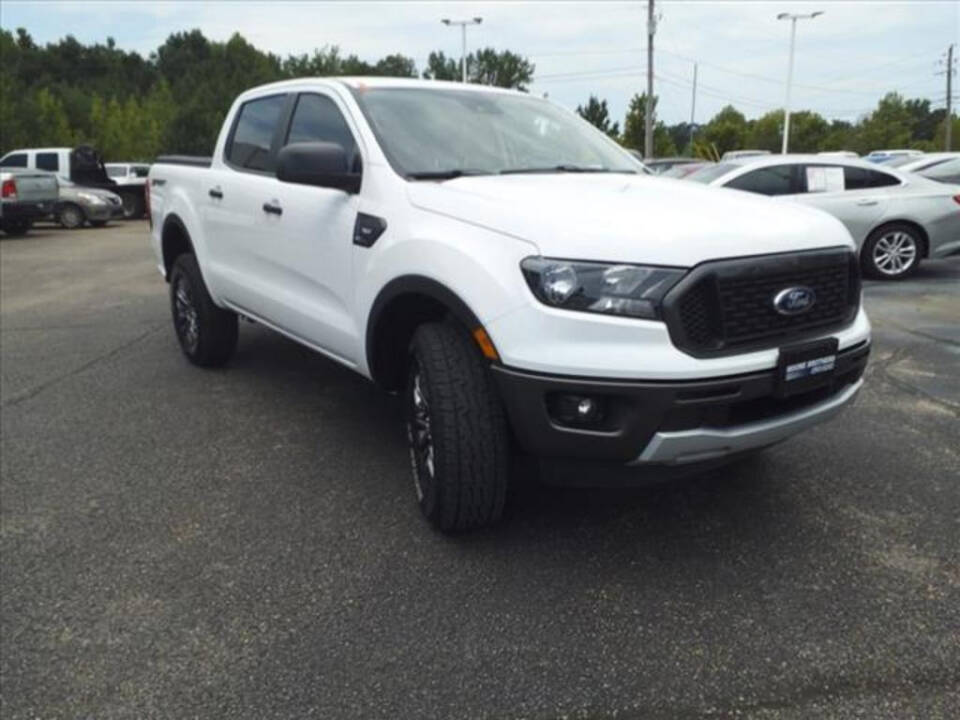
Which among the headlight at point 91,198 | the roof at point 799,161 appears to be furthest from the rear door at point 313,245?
the headlight at point 91,198

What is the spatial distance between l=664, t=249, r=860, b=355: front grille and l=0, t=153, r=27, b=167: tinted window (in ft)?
77.1

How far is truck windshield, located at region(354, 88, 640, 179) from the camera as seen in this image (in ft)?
12.1

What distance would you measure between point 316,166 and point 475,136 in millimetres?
835

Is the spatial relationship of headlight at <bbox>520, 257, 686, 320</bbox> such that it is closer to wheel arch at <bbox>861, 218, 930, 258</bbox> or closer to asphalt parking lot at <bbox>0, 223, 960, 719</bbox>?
asphalt parking lot at <bbox>0, 223, 960, 719</bbox>

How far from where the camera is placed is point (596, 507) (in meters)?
3.62

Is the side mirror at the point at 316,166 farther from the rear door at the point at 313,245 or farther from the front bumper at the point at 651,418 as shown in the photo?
the front bumper at the point at 651,418

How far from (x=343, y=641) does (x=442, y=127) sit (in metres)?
2.35

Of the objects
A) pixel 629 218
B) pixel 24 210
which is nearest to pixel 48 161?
pixel 24 210

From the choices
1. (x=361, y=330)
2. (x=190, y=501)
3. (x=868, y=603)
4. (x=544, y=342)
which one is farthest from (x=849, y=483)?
(x=190, y=501)

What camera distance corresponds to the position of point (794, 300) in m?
2.89

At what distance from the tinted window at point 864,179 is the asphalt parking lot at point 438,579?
557cm

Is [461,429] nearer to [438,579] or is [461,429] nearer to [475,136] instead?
[438,579]

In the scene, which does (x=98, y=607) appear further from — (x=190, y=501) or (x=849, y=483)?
(x=849, y=483)

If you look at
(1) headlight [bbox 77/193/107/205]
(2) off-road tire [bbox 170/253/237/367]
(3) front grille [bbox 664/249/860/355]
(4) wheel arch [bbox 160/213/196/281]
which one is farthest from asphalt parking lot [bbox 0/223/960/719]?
(1) headlight [bbox 77/193/107/205]
